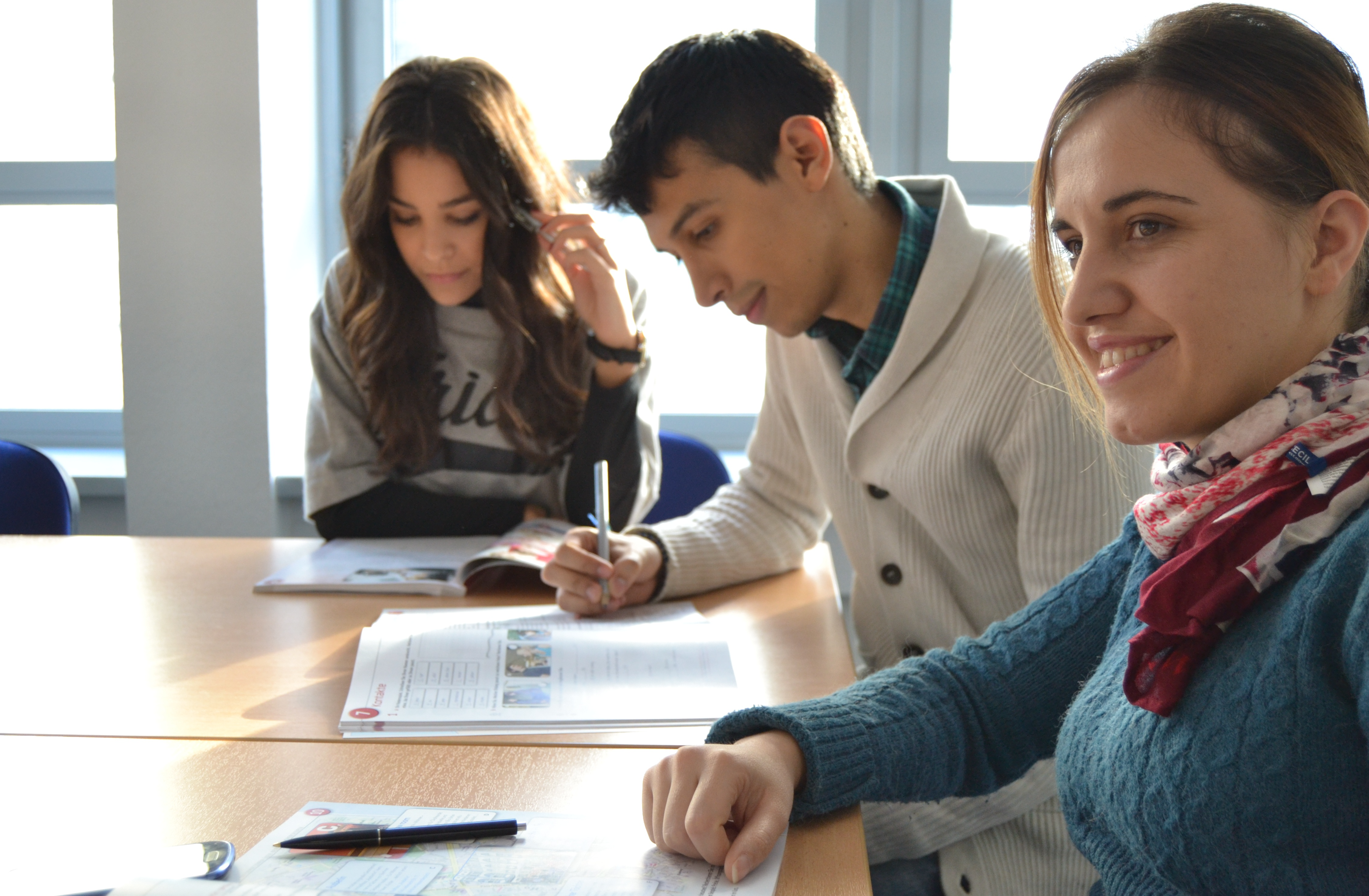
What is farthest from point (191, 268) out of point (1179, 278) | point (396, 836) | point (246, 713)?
point (1179, 278)

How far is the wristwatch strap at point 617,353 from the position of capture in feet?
6.05

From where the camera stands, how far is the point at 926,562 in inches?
53.8

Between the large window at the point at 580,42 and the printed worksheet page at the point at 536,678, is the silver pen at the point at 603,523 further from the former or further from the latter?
the large window at the point at 580,42

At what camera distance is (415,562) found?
1.57 m

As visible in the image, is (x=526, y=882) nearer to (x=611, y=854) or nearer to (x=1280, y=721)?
(x=611, y=854)

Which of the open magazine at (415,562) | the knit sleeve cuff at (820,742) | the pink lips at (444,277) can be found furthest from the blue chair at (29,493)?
the knit sleeve cuff at (820,742)

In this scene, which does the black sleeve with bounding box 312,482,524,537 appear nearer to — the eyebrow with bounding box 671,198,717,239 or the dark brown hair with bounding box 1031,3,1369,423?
the eyebrow with bounding box 671,198,717,239

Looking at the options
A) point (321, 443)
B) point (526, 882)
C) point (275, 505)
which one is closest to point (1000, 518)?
point (526, 882)

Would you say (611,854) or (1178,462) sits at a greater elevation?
(1178,462)

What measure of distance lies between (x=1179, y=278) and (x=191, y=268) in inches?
91.6

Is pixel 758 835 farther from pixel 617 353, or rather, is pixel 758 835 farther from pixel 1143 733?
pixel 617 353

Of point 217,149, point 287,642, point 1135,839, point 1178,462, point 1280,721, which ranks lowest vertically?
point 287,642

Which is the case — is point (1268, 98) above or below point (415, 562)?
above

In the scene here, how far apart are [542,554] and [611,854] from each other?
785 mm
